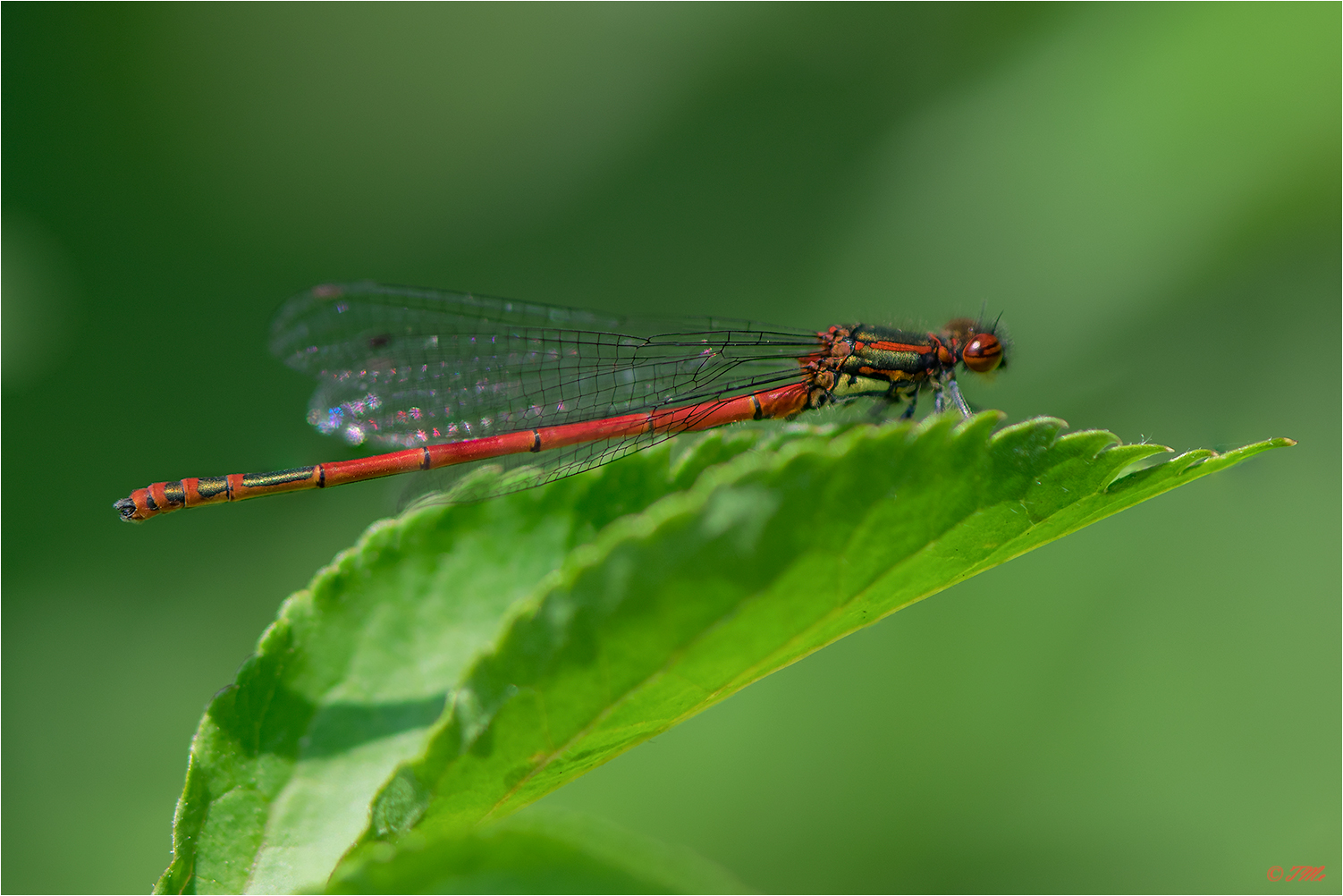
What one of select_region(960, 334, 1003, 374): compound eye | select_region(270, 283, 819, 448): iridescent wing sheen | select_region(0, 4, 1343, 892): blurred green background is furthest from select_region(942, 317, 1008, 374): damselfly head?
select_region(270, 283, 819, 448): iridescent wing sheen

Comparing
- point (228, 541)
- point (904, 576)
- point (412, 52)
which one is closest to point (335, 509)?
point (228, 541)

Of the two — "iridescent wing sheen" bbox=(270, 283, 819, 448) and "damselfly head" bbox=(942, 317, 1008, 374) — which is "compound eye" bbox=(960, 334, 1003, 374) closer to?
"damselfly head" bbox=(942, 317, 1008, 374)

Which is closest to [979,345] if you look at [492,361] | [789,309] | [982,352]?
[982,352]

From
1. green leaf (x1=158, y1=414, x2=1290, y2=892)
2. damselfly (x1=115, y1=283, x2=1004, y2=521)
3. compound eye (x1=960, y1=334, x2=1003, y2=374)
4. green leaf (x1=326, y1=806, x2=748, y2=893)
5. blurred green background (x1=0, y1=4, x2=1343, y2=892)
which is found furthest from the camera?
compound eye (x1=960, y1=334, x2=1003, y2=374)

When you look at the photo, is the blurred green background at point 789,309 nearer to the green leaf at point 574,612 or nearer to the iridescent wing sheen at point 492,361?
the iridescent wing sheen at point 492,361

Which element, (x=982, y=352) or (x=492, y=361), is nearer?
(x=982, y=352)

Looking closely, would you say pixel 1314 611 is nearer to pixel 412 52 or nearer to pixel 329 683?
pixel 329 683

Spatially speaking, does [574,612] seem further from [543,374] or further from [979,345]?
[979,345]
